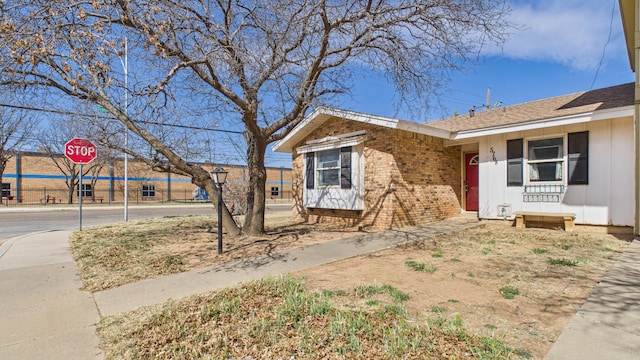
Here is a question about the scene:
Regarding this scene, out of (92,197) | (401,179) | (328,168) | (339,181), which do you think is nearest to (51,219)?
(328,168)

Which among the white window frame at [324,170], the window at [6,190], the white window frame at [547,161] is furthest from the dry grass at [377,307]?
the window at [6,190]

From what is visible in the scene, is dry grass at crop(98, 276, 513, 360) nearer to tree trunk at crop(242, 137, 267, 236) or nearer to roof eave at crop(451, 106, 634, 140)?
tree trunk at crop(242, 137, 267, 236)

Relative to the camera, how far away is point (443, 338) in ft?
9.07

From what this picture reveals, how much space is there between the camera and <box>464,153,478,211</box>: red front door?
436 inches

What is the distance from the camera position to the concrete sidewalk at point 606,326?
2504 millimetres

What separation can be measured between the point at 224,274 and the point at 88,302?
179 cm

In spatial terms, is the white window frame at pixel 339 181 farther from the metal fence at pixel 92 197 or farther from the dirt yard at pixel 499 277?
the metal fence at pixel 92 197

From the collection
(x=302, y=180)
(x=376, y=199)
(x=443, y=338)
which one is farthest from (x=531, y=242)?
(x=302, y=180)

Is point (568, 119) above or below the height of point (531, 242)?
above

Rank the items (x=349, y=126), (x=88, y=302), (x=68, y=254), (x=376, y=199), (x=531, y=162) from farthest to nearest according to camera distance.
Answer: (x=349, y=126) < (x=376, y=199) < (x=531, y=162) < (x=68, y=254) < (x=88, y=302)

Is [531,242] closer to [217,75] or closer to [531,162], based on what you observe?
[531,162]

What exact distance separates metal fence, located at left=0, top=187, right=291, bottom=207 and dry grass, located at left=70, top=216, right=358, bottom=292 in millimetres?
25547

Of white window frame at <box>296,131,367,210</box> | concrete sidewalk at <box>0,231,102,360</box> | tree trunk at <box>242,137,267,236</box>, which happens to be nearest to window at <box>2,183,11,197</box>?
concrete sidewalk at <box>0,231,102,360</box>

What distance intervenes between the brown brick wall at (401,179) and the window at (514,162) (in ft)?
6.80
